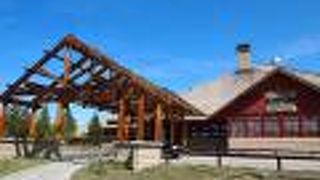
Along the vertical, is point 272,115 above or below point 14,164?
above

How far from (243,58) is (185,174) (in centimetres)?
2756

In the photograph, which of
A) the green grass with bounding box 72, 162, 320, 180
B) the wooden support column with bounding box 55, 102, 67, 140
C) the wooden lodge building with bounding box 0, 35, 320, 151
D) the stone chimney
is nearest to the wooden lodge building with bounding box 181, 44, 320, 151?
the wooden lodge building with bounding box 0, 35, 320, 151

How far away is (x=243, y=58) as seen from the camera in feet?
171

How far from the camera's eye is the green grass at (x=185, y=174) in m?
24.1

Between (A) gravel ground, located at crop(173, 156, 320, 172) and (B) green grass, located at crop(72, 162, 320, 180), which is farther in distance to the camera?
(A) gravel ground, located at crop(173, 156, 320, 172)

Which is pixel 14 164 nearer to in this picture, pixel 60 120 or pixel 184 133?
pixel 60 120

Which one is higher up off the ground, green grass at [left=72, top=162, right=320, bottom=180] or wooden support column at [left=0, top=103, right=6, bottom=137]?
wooden support column at [left=0, top=103, right=6, bottom=137]

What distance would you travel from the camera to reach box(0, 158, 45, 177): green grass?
97.6 feet

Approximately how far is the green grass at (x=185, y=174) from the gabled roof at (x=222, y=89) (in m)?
17.2

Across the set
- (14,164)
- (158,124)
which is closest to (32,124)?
(14,164)

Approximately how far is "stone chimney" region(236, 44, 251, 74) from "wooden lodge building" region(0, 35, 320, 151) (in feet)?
0.18

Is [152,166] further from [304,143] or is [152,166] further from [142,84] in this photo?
[304,143]

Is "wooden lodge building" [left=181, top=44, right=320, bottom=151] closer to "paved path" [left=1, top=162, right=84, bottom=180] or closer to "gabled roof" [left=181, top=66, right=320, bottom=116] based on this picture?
"gabled roof" [left=181, top=66, right=320, bottom=116]

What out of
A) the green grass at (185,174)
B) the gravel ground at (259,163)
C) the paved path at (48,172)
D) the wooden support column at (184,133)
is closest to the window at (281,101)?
the wooden support column at (184,133)
